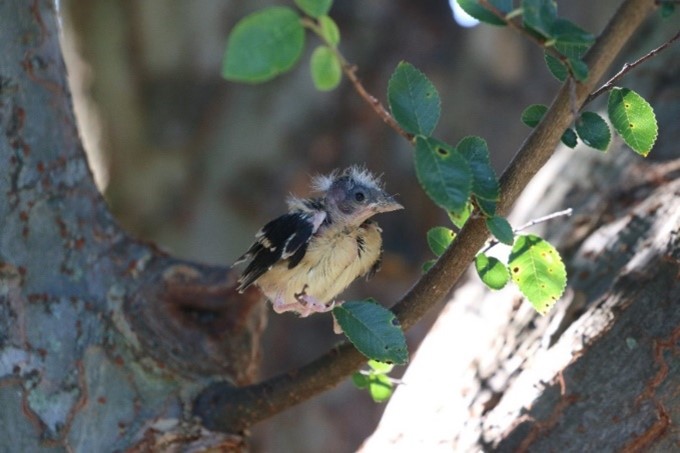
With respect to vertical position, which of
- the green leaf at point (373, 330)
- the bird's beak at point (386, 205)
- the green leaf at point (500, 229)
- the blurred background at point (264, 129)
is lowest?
the blurred background at point (264, 129)

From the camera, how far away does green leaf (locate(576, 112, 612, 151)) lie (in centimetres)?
161

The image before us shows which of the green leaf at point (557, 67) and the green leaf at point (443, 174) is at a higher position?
the green leaf at point (557, 67)

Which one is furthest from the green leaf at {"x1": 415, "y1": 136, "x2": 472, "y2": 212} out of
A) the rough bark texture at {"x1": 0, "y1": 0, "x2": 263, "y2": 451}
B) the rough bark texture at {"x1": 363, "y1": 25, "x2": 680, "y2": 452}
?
the rough bark texture at {"x1": 0, "y1": 0, "x2": 263, "y2": 451}

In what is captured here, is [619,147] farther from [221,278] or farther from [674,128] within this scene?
[221,278]

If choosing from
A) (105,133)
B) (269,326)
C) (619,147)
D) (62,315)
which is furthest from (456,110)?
(62,315)

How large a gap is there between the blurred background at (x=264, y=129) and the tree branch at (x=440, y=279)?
2.54 metres

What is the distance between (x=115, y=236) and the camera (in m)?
2.46

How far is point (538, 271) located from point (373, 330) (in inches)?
13.6

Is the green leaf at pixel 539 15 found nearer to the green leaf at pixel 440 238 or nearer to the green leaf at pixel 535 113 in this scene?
the green leaf at pixel 535 113

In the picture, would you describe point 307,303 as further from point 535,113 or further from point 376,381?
point 535,113

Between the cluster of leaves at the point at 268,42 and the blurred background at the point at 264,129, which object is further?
the blurred background at the point at 264,129

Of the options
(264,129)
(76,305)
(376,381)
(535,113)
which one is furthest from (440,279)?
(264,129)

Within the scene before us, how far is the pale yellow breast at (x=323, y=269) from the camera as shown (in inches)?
95.1

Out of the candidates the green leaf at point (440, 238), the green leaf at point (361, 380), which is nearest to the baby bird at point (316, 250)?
the green leaf at point (361, 380)
